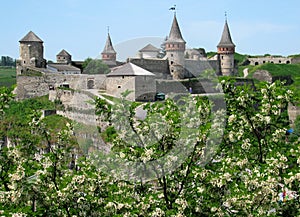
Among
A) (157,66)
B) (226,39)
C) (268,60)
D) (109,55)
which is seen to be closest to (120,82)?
(157,66)

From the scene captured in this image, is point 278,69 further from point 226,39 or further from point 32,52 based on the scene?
point 32,52

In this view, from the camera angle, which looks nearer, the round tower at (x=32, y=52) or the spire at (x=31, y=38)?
the round tower at (x=32, y=52)

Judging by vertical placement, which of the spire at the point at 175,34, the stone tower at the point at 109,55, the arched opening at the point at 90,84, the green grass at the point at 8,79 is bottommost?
the arched opening at the point at 90,84

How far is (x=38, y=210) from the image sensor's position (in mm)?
7891

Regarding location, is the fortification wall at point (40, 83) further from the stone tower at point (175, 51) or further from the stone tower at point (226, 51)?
the stone tower at point (226, 51)

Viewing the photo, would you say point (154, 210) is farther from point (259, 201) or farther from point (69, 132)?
point (69, 132)

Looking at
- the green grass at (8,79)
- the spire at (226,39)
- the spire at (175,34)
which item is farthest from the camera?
the green grass at (8,79)

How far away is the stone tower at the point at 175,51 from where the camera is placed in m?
43.8

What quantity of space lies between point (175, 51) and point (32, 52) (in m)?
14.7

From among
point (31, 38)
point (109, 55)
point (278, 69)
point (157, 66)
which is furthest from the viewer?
point (278, 69)

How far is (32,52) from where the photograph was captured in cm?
4791

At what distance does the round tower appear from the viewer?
156ft

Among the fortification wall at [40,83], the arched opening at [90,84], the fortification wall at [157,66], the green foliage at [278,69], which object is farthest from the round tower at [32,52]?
the green foliage at [278,69]

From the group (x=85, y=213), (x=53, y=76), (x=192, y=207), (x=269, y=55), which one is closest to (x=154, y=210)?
(x=192, y=207)
